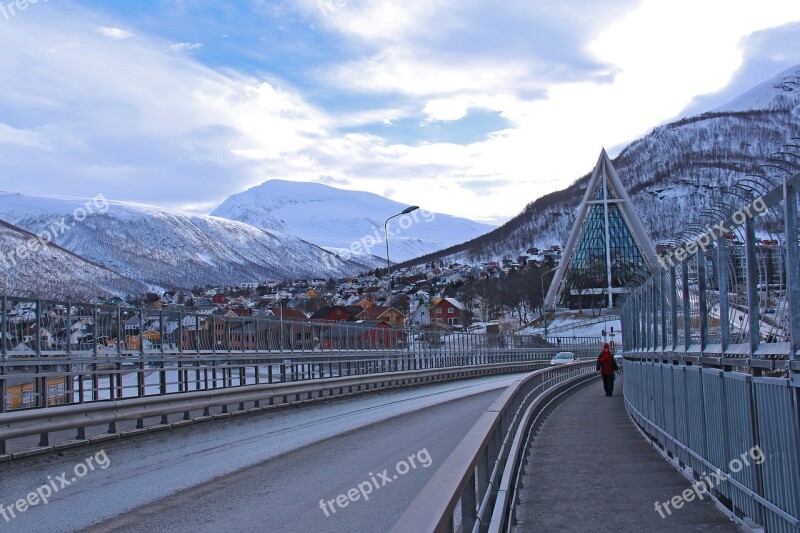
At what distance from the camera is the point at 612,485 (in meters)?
10.5

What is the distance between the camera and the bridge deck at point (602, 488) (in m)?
8.42

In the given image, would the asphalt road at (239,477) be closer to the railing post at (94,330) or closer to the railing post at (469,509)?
the railing post at (469,509)

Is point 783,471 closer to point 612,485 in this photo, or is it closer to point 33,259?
point 612,485

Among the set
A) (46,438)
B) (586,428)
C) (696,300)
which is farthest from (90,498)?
(586,428)

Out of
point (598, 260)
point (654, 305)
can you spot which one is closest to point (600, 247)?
point (598, 260)

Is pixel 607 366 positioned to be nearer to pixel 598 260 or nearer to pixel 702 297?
pixel 702 297

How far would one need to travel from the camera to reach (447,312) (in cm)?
16938

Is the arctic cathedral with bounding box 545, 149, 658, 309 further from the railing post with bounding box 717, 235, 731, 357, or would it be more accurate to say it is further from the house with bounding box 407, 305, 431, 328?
the railing post with bounding box 717, 235, 731, 357

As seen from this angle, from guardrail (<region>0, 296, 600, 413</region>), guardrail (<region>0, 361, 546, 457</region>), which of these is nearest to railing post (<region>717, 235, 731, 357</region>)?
guardrail (<region>0, 361, 546, 457</region>)

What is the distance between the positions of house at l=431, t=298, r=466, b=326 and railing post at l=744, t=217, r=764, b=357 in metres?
160

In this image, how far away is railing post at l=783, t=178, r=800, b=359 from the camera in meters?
6.12

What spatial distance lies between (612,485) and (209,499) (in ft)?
15.1

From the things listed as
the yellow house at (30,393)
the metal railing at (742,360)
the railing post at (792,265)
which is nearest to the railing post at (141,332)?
the yellow house at (30,393)

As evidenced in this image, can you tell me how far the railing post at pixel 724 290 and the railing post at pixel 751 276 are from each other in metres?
0.93
